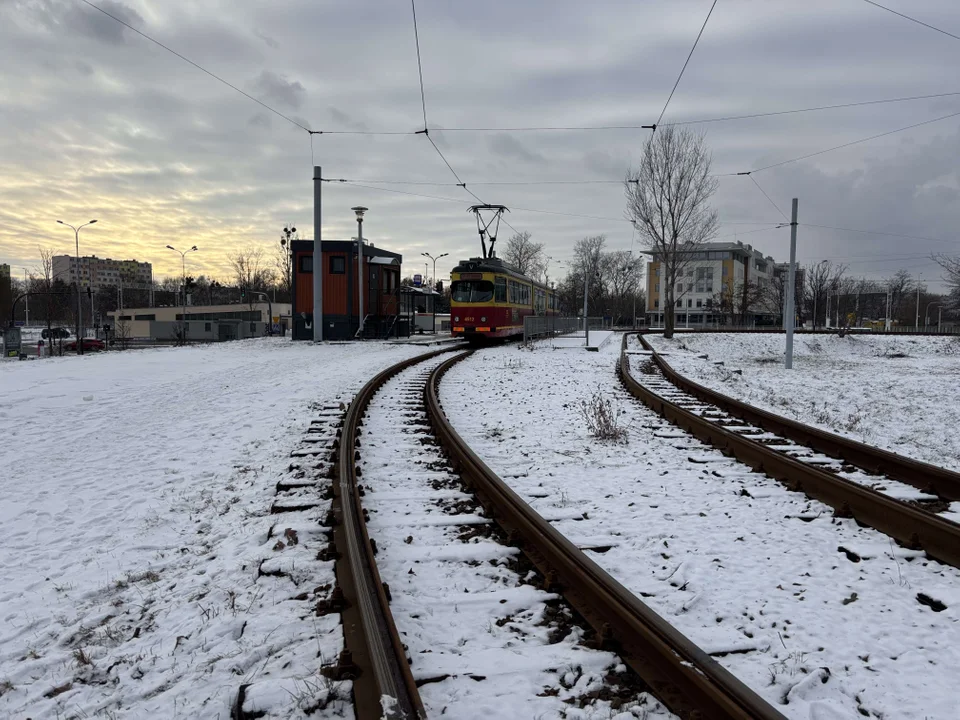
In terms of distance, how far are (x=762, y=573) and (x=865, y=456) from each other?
378 cm

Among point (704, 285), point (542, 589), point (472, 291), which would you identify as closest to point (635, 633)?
point (542, 589)

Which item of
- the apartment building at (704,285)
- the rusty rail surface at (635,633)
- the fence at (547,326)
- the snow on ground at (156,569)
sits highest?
the apartment building at (704,285)

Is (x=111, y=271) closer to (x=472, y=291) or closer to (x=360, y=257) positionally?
(x=360, y=257)

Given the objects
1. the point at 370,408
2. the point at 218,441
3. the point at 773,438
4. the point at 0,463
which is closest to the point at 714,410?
the point at 773,438

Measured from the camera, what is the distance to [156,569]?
4559 mm

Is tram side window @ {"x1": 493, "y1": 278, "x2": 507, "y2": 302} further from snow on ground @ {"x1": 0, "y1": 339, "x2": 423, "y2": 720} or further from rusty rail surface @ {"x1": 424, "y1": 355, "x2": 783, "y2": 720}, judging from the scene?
rusty rail surface @ {"x1": 424, "y1": 355, "x2": 783, "y2": 720}

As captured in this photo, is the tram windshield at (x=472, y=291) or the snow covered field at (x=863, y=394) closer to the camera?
the snow covered field at (x=863, y=394)

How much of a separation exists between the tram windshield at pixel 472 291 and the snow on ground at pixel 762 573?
18163mm

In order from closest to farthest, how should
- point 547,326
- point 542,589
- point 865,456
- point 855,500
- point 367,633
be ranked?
point 367,633 < point 542,589 < point 855,500 < point 865,456 < point 547,326

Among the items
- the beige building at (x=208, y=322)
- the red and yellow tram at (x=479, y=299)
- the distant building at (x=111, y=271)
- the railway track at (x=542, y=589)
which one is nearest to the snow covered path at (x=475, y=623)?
the railway track at (x=542, y=589)

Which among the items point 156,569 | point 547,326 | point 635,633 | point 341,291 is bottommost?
point 156,569

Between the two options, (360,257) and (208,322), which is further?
(208,322)

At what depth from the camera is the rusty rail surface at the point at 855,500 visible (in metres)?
4.37

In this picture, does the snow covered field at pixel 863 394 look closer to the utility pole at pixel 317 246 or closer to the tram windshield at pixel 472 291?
the tram windshield at pixel 472 291
